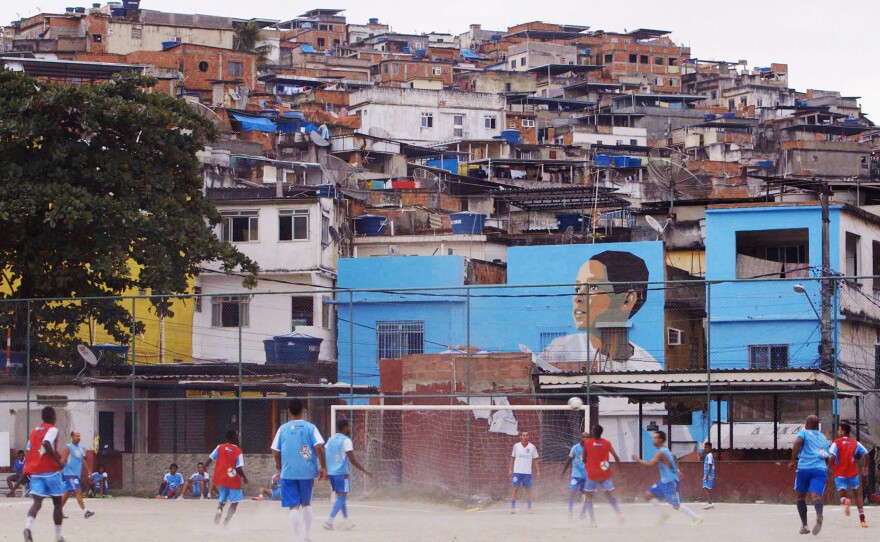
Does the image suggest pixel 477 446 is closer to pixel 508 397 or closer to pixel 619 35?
pixel 508 397

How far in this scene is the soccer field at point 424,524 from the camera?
19.0 metres

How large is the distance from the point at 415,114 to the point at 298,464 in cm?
8703

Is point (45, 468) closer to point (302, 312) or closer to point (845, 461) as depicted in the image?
point (845, 461)

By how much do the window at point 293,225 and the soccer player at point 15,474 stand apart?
61.7ft

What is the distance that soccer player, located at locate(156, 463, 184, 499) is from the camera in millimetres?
28984

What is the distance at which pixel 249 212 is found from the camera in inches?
1969

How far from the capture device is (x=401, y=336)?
38938 millimetres

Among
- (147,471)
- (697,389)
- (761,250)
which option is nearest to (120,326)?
(147,471)

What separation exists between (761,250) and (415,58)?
10191 cm

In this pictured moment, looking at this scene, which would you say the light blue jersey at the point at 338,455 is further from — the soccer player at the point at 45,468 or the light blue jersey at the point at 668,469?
the light blue jersey at the point at 668,469

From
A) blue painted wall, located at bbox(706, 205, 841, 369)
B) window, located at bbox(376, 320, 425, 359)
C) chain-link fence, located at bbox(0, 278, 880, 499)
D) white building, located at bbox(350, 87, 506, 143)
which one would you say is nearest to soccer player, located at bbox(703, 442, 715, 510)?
chain-link fence, located at bbox(0, 278, 880, 499)

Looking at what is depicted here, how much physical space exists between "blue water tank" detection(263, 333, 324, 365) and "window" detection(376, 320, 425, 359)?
5.32 ft

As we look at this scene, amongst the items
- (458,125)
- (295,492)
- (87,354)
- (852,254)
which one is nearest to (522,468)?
→ (295,492)

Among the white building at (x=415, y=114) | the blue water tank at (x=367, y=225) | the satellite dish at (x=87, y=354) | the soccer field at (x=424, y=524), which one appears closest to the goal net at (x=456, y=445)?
the soccer field at (x=424, y=524)
